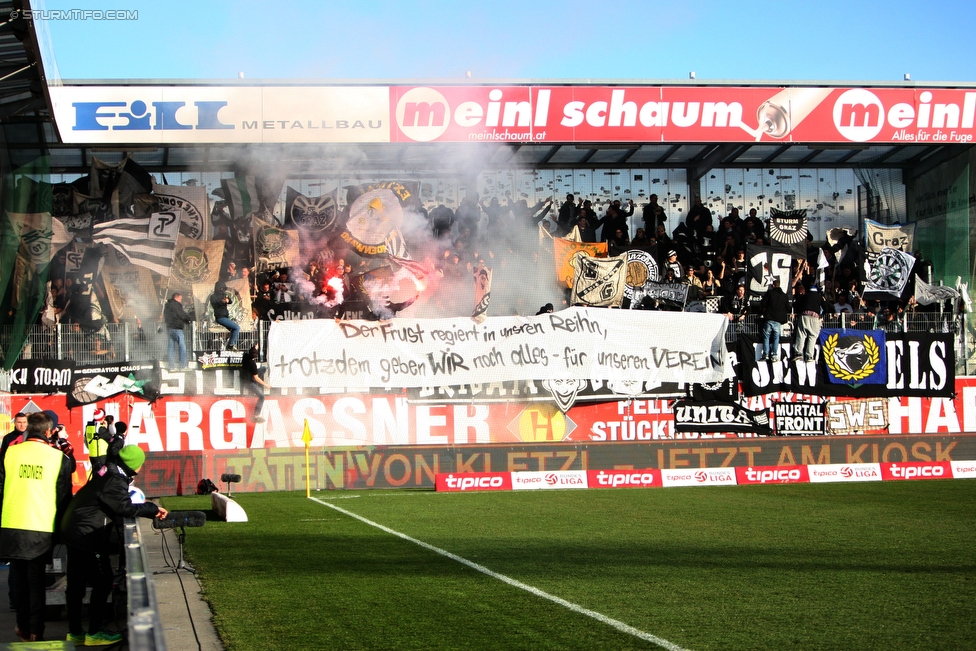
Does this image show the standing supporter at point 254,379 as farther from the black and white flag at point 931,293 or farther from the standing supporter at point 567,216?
the black and white flag at point 931,293

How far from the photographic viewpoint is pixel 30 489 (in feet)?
27.4

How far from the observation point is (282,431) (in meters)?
27.1

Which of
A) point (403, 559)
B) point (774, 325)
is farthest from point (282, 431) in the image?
point (403, 559)

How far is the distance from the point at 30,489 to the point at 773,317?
923 inches

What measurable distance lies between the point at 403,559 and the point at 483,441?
16.5 meters

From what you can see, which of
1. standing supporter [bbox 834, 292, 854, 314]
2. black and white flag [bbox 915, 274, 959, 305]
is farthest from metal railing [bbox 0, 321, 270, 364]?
black and white flag [bbox 915, 274, 959, 305]

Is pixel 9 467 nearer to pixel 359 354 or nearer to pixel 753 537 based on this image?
pixel 753 537

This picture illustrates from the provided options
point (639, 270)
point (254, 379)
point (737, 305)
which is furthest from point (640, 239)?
point (254, 379)

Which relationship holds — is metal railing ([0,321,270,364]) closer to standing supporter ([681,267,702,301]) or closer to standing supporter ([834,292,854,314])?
standing supporter ([681,267,702,301])

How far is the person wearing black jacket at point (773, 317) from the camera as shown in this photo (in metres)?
28.7

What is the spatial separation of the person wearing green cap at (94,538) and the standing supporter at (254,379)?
1870cm

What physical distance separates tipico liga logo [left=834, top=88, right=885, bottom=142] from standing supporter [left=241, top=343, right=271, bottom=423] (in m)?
18.7

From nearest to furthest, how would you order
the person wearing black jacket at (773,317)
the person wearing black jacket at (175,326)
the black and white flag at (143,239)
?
1. the person wearing black jacket at (175,326)
2. the person wearing black jacket at (773,317)
3. the black and white flag at (143,239)

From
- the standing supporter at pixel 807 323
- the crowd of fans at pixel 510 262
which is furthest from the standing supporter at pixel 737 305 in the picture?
the standing supporter at pixel 807 323
